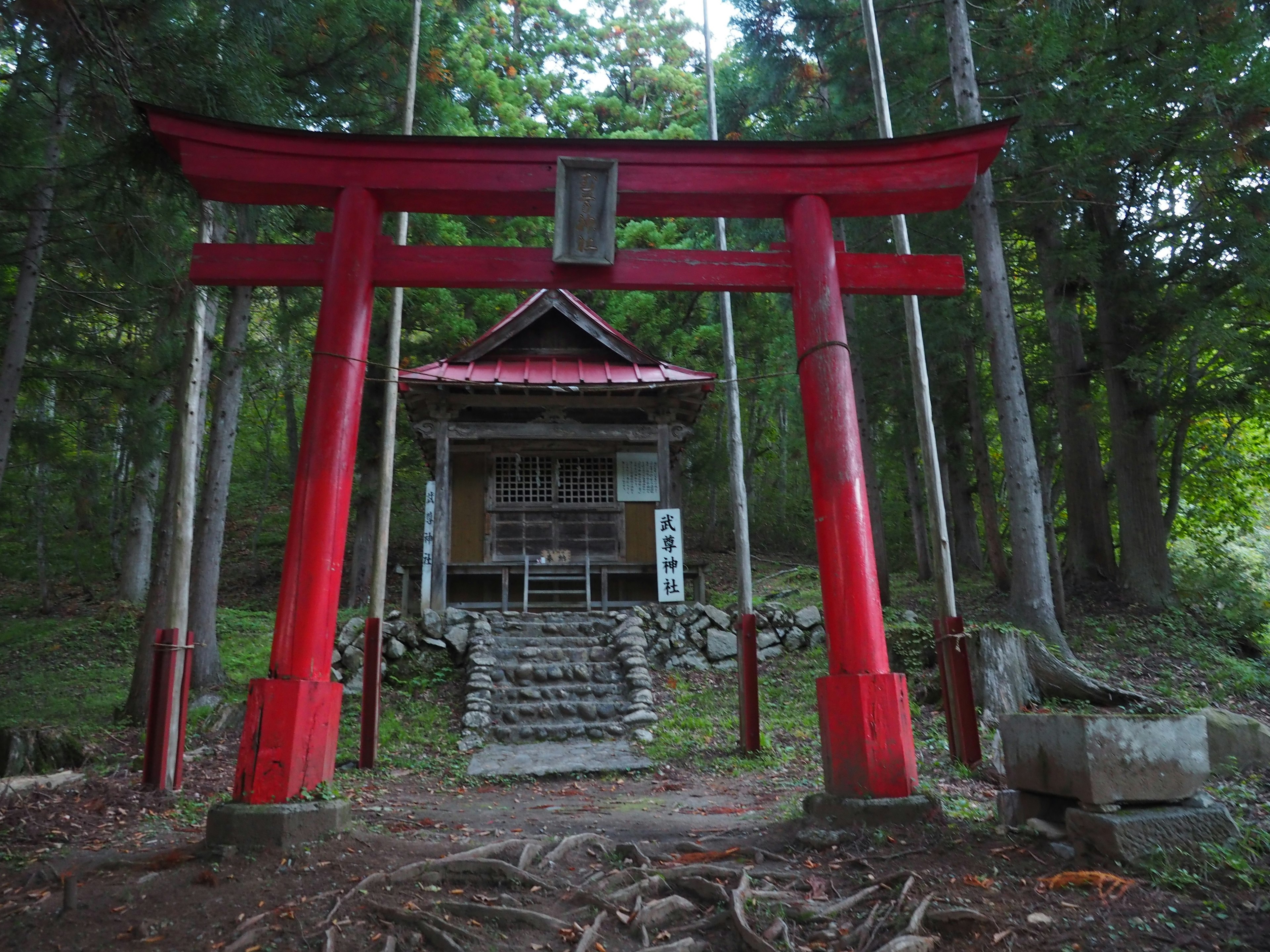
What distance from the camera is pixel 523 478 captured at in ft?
47.2

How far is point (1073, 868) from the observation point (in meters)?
3.72

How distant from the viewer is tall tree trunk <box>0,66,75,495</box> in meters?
6.95

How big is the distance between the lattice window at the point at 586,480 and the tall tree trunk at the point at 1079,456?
7.32m

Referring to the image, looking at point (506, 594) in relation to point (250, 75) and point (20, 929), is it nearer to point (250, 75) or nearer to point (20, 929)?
point (250, 75)

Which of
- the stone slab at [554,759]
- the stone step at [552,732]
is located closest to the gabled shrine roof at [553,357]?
the stone step at [552,732]

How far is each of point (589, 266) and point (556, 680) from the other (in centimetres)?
674

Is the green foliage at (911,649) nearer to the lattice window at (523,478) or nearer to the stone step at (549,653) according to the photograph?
the stone step at (549,653)

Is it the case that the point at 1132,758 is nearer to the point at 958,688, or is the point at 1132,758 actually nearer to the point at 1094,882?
the point at 1094,882

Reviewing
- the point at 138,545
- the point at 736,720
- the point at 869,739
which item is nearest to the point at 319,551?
the point at 869,739

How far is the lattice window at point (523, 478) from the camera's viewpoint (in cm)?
1434

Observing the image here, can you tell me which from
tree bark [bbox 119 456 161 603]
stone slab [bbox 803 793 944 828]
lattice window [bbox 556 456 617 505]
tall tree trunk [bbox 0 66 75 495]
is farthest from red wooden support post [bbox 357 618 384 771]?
tree bark [bbox 119 456 161 603]

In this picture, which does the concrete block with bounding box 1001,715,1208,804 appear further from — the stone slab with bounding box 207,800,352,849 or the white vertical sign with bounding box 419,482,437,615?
the white vertical sign with bounding box 419,482,437,615

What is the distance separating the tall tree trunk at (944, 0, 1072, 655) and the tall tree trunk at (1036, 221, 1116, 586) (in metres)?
3.04

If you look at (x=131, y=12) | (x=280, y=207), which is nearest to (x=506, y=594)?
(x=280, y=207)
